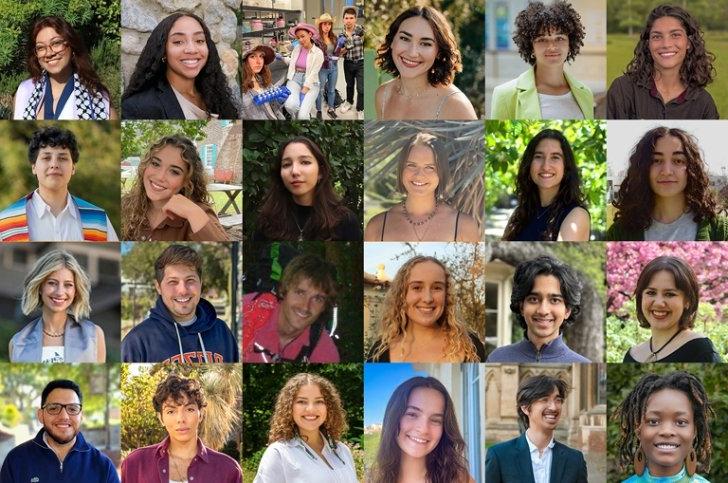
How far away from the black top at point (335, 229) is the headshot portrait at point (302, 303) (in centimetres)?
4

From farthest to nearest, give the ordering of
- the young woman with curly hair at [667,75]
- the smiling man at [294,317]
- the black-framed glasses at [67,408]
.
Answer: the black-framed glasses at [67,408], the smiling man at [294,317], the young woman with curly hair at [667,75]

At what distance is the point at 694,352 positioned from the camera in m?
6.93

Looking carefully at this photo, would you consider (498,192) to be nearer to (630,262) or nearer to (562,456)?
(630,262)

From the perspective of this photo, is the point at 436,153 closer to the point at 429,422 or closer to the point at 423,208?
the point at 423,208

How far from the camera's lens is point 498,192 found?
6.93m

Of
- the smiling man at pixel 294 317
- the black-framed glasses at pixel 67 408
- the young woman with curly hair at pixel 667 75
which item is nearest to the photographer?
the young woman with curly hair at pixel 667 75

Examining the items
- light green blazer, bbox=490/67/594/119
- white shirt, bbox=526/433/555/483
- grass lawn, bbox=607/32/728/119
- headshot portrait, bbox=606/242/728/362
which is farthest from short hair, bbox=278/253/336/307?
grass lawn, bbox=607/32/728/119

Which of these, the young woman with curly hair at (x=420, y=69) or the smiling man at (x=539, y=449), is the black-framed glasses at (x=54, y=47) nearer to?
the young woman with curly hair at (x=420, y=69)

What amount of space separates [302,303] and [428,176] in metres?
0.96

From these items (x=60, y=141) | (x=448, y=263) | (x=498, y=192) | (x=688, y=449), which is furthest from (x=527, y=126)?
(x=60, y=141)

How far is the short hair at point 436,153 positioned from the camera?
6.92 m

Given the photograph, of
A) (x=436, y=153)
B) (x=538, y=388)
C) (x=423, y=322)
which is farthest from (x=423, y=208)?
(x=538, y=388)

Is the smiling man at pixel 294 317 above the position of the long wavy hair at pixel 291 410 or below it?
above

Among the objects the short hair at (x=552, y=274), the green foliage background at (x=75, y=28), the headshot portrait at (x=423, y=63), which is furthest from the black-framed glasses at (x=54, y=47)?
the short hair at (x=552, y=274)
